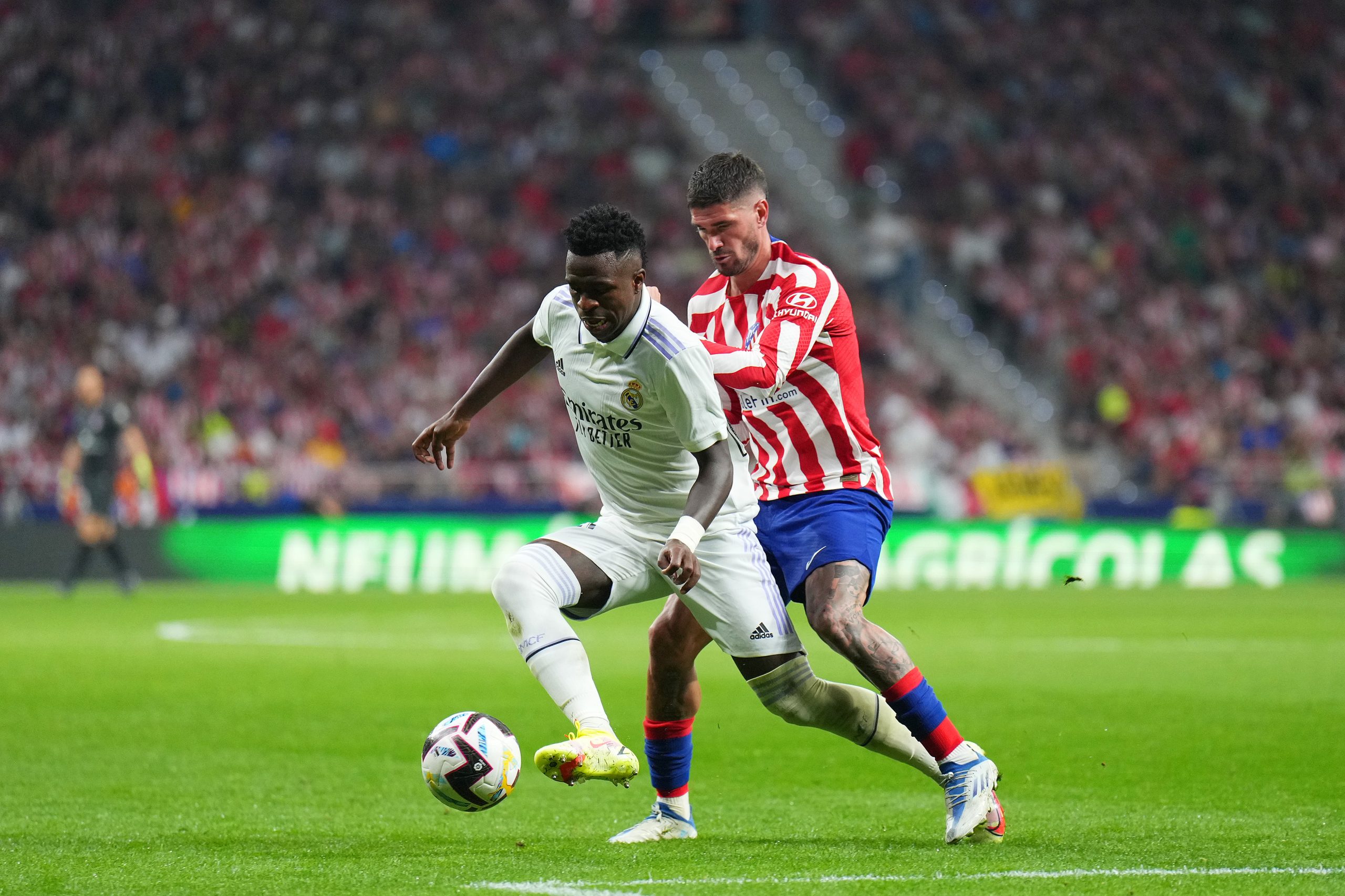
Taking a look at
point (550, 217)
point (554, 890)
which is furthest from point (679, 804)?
point (550, 217)

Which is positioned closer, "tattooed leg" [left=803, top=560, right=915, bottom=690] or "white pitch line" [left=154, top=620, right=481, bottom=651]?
"tattooed leg" [left=803, top=560, right=915, bottom=690]

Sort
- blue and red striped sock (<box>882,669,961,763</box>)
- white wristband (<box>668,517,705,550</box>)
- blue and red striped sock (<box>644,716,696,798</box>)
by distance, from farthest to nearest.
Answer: blue and red striped sock (<box>644,716,696,798</box>) < blue and red striped sock (<box>882,669,961,763</box>) < white wristband (<box>668,517,705,550</box>)

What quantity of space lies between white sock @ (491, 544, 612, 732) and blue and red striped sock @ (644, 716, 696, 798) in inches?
31.6

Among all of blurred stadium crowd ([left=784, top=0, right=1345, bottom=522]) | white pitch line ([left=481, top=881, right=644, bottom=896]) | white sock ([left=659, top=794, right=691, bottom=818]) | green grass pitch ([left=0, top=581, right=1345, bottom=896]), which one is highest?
blurred stadium crowd ([left=784, top=0, right=1345, bottom=522])

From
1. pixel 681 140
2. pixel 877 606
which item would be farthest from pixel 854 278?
pixel 877 606

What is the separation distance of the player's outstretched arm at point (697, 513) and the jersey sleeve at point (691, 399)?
0.06 metres

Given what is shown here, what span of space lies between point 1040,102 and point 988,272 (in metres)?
4.00

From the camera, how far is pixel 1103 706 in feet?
33.7

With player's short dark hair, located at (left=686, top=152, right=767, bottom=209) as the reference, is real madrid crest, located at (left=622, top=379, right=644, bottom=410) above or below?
below

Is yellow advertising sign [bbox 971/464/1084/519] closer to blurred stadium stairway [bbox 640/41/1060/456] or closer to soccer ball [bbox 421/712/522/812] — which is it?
blurred stadium stairway [bbox 640/41/1060/456]

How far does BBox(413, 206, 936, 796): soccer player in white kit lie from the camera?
5465 mm

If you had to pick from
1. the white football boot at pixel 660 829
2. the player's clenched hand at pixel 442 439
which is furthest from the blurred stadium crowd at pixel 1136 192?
the player's clenched hand at pixel 442 439

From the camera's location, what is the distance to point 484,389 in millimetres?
6262

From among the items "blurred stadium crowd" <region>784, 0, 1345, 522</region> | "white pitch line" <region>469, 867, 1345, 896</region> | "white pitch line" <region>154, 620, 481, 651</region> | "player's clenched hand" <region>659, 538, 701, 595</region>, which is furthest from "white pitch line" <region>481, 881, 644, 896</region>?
"blurred stadium crowd" <region>784, 0, 1345, 522</region>
